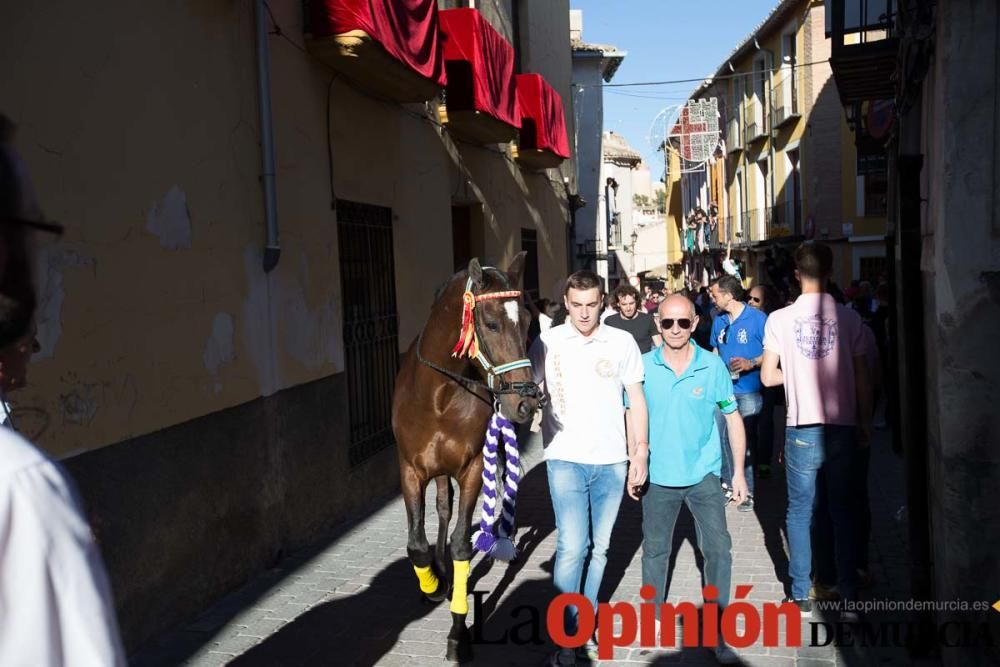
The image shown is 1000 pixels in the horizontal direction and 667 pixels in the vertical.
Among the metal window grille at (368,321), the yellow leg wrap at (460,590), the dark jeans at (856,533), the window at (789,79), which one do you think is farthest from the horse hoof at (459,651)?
the window at (789,79)

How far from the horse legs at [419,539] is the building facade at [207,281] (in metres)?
1.20

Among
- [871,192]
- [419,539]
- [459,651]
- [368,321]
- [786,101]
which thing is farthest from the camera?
[786,101]

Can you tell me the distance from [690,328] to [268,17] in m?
4.12

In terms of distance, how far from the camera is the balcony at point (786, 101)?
2544 centimetres

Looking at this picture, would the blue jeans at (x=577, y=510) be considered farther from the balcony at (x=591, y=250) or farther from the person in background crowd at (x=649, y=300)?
the balcony at (x=591, y=250)

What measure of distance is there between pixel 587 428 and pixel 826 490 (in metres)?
1.57

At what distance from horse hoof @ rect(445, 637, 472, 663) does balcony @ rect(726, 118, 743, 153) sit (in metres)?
29.7

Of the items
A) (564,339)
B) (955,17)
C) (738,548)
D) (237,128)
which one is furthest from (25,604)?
(738,548)

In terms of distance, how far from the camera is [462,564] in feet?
16.2

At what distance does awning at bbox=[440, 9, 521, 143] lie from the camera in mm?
9773

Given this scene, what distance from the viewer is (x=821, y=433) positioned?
4848 mm

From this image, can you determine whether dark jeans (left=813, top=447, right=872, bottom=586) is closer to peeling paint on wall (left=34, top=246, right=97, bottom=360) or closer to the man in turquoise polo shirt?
the man in turquoise polo shirt

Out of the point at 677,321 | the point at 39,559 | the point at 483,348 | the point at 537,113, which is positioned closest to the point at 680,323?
the point at 677,321

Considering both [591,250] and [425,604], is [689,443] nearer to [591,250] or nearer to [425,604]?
[425,604]
